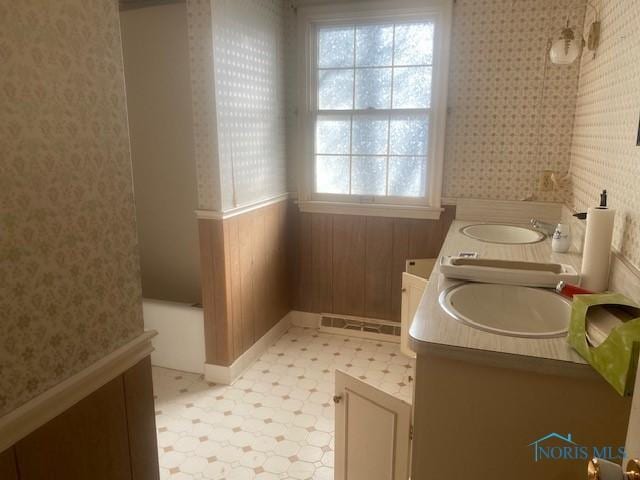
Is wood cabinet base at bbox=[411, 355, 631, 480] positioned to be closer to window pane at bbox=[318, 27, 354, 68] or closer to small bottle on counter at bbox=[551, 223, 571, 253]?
small bottle on counter at bbox=[551, 223, 571, 253]

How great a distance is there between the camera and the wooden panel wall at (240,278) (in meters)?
2.79

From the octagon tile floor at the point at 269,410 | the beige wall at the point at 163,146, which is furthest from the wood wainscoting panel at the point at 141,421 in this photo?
the beige wall at the point at 163,146

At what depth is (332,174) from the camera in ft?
11.4

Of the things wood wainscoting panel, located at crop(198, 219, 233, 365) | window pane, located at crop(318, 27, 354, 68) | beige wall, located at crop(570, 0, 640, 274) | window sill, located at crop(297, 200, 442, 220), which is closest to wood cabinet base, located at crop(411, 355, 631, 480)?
beige wall, located at crop(570, 0, 640, 274)

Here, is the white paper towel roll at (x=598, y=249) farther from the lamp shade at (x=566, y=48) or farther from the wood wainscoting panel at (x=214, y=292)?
the wood wainscoting panel at (x=214, y=292)

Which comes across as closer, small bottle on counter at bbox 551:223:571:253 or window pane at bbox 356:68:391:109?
small bottle on counter at bbox 551:223:571:253

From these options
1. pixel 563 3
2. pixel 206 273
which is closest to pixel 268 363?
pixel 206 273

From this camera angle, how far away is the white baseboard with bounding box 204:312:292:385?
2.88 m

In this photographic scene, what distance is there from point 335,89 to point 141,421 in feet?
8.67

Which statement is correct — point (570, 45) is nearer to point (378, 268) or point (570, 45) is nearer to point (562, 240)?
point (562, 240)

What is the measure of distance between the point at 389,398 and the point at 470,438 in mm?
372

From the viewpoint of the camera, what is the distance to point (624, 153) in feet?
5.47

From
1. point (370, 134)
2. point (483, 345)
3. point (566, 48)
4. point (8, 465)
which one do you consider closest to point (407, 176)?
point (370, 134)

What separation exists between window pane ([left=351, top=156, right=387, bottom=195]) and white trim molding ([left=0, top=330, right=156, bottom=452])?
2308 millimetres
